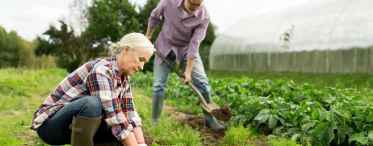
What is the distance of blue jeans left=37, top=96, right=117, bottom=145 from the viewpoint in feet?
7.55

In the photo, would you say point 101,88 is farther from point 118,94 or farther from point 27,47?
point 27,47

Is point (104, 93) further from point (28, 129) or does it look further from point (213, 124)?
point (28, 129)

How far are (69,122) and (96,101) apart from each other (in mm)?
249

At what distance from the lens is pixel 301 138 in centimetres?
349

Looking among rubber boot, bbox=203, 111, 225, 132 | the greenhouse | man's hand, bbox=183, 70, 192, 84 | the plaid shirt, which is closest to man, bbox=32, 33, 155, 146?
the plaid shirt

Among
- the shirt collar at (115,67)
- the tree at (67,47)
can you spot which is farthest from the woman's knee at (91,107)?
the tree at (67,47)

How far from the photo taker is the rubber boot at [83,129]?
7.56 ft

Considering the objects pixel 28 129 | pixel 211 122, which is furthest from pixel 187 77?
pixel 28 129

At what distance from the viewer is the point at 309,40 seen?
1255cm

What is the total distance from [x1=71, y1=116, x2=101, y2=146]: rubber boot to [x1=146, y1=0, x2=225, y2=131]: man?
169 cm

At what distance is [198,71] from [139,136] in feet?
5.55

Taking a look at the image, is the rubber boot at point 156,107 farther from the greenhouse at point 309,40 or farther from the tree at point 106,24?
the tree at point 106,24

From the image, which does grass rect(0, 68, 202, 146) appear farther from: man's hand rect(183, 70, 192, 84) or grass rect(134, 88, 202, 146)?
man's hand rect(183, 70, 192, 84)

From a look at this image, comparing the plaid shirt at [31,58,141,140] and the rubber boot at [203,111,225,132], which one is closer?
the plaid shirt at [31,58,141,140]
